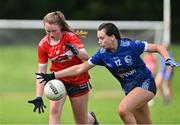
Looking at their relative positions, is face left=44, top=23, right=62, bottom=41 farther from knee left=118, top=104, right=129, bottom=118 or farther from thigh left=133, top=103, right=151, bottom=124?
thigh left=133, top=103, right=151, bottom=124

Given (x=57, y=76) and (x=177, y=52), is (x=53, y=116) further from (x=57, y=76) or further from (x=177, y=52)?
(x=177, y=52)

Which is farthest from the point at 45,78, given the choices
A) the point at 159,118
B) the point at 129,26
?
the point at 129,26

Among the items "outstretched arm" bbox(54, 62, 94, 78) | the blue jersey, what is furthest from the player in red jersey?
the blue jersey

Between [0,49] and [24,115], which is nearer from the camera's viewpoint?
[24,115]

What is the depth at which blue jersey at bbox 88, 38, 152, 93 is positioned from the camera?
972 cm

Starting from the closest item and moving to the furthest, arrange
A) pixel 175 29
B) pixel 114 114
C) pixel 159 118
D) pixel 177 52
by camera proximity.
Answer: pixel 159 118 → pixel 114 114 → pixel 177 52 → pixel 175 29

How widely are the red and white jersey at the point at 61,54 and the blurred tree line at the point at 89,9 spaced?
26447 millimetres

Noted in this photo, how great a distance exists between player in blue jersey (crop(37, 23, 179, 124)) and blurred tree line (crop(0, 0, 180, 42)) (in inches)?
1058

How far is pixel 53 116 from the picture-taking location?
33.7 ft

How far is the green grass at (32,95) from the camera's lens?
15258mm

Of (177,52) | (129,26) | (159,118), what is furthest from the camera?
(177,52)

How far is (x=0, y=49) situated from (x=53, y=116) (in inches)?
449

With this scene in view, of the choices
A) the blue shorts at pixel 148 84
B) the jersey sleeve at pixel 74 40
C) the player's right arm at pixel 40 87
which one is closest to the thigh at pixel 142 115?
the blue shorts at pixel 148 84

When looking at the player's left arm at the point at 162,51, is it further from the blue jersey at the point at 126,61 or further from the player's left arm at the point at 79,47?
the player's left arm at the point at 79,47
